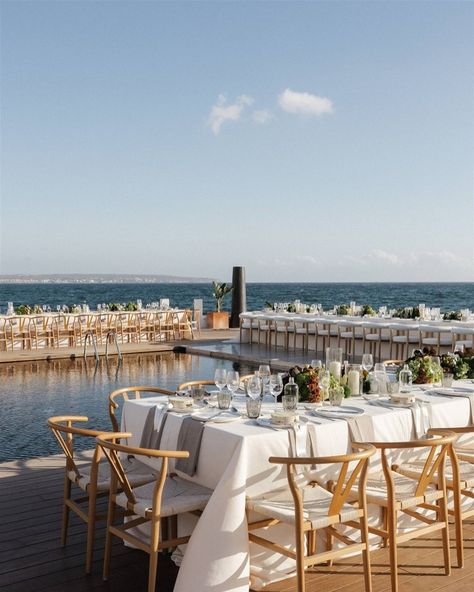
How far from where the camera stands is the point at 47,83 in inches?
719

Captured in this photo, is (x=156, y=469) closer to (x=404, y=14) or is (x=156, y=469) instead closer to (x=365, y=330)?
(x=365, y=330)

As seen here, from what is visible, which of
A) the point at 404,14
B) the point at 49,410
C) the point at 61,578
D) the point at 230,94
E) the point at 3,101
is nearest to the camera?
the point at 61,578

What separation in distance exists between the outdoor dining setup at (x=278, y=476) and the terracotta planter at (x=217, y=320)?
1540 cm

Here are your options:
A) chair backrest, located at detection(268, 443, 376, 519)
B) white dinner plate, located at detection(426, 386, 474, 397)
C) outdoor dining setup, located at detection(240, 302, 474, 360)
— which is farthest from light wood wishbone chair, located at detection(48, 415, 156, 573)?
outdoor dining setup, located at detection(240, 302, 474, 360)

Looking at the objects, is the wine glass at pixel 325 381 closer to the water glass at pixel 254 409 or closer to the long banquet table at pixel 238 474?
the long banquet table at pixel 238 474

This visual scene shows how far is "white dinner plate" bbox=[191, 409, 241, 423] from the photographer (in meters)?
3.50

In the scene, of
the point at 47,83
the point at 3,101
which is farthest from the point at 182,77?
the point at 3,101

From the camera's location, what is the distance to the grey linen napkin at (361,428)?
11.8 ft

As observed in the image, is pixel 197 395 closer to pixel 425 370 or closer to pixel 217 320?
pixel 425 370

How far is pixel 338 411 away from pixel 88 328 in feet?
40.2

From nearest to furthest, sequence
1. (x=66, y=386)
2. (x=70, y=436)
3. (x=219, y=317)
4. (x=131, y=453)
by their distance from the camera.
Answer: (x=131, y=453) → (x=70, y=436) → (x=66, y=386) → (x=219, y=317)

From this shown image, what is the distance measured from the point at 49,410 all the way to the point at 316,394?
16.8ft

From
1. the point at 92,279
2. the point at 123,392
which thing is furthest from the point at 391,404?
the point at 92,279

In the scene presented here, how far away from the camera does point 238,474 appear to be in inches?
122
